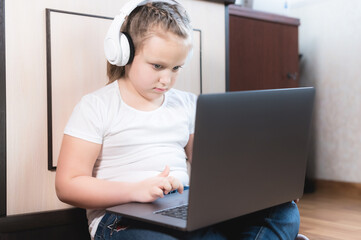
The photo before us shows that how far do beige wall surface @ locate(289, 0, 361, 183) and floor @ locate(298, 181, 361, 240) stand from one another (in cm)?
5

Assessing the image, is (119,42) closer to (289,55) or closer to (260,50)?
(260,50)

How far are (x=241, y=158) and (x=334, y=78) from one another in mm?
1524

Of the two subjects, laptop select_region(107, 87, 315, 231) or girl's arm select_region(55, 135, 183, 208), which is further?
girl's arm select_region(55, 135, 183, 208)

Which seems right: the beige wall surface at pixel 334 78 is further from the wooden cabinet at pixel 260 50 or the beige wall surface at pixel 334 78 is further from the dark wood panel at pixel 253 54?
the dark wood panel at pixel 253 54

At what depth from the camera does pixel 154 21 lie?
0.83 meters

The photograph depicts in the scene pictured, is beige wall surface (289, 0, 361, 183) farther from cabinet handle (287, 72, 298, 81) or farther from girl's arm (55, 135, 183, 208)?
girl's arm (55, 135, 183, 208)

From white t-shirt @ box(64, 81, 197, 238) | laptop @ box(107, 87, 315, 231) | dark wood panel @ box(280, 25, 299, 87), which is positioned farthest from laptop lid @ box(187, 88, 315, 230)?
dark wood panel @ box(280, 25, 299, 87)

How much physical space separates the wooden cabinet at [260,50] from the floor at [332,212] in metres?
0.52

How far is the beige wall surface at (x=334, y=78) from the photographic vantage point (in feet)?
6.12

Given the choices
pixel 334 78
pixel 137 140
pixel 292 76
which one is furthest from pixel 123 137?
pixel 334 78

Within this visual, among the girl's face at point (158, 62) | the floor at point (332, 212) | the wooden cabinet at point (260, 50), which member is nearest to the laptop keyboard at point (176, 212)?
the girl's face at point (158, 62)

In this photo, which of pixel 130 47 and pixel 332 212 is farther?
pixel 332 212

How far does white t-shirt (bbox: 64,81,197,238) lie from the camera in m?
0.81

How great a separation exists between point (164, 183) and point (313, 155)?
1.54 m
